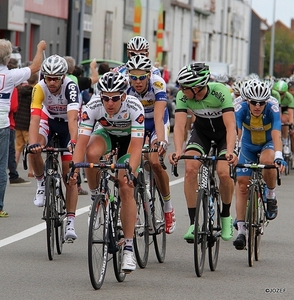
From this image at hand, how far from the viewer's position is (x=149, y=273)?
32.0 feet

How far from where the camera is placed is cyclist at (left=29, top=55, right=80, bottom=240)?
10809 mm

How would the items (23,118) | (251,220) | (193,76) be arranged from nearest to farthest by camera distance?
(193,76) → (251,220) → (23,118)

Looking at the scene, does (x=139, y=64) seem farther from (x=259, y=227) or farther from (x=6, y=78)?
(x=6, y=78)

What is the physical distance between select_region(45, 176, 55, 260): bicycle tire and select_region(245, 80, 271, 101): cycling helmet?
2150mm

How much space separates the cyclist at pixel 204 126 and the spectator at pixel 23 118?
29.7 ft

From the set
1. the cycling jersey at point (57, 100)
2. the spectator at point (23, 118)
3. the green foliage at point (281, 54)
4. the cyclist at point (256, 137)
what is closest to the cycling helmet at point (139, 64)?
the cycling jersey at point (57, 100)

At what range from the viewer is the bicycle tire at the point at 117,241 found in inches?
354

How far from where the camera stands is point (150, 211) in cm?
1033

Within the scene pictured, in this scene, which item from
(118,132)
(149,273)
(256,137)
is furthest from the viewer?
(256,137)

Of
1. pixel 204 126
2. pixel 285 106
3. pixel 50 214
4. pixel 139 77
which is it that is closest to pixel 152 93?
pixel 139 77

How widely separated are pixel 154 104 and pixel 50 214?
1708mm

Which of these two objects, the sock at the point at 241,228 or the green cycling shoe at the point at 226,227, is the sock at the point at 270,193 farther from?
the green cycling shoe at the point at 226,227

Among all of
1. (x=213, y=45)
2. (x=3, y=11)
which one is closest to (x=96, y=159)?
(x=3, y=11)

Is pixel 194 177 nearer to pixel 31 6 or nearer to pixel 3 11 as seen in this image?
pixel 3 11
